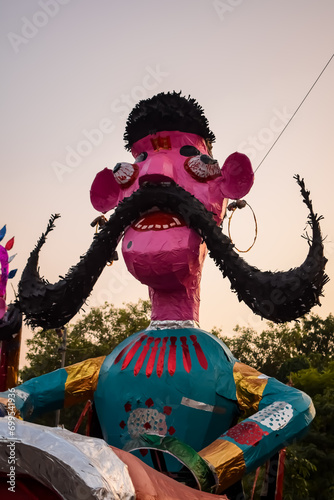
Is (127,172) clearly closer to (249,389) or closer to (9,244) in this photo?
(9,244)

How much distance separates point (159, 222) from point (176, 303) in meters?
0.55

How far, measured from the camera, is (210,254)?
3.59 meters

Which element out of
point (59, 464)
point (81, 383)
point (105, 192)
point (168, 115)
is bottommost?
point (59, 464)

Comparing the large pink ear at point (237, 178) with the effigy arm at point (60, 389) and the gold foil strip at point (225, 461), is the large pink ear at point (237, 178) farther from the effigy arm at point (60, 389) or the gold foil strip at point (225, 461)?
the gold foil strip at point (225, 461)

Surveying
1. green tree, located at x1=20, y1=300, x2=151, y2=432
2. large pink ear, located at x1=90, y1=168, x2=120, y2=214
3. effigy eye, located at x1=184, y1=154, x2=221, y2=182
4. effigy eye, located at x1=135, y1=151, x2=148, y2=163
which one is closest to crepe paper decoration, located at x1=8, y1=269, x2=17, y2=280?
large pink ear, located at x1=90, y1=168, x2=120, y2=214

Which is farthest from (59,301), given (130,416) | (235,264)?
(235,264)

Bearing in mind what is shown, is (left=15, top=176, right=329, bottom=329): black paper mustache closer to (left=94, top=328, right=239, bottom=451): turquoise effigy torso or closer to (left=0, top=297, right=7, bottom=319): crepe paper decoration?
(left=0, top=297, right=7, bottom=319): crepe paper decoration

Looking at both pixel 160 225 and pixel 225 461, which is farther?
pixel 160 225

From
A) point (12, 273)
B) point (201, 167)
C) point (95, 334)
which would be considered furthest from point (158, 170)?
point (95, 334)

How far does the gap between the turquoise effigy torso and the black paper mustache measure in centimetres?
44

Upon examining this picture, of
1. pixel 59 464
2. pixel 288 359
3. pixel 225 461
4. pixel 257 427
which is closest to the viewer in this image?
pixel 59 464

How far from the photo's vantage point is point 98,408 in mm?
3666

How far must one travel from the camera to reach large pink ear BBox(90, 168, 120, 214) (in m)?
4.32

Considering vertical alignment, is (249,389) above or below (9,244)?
below
